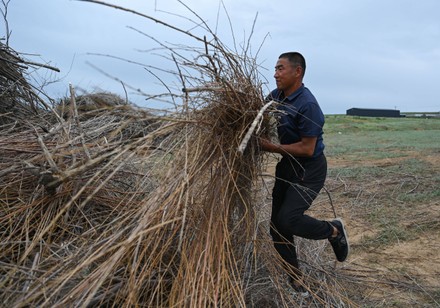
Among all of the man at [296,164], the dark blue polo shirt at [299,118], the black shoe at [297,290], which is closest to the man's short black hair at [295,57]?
the man at [296,164]

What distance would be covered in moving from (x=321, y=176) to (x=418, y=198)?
3204 mm

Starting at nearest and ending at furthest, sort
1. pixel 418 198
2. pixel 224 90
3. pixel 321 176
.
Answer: pixel 224 90 → pixel 321 176 → pixel 418 198

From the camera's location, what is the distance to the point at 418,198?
5.81 meters

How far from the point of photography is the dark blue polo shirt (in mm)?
2965

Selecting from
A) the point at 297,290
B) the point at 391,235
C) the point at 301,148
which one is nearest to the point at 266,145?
the point at 301,148

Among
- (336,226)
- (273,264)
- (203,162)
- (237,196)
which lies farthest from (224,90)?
(336,226)

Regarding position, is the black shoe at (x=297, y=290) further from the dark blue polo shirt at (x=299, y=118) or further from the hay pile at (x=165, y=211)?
the dark blue polo shirt at (x=299, y=118)

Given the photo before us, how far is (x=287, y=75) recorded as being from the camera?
320 centimetres

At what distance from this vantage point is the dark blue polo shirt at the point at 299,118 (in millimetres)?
2965

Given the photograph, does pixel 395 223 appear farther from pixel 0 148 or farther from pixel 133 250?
pixel 0 148

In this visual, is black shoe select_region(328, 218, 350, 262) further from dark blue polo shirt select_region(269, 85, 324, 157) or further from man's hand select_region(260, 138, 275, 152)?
man's hand select_region(260, 138, 275, 152)

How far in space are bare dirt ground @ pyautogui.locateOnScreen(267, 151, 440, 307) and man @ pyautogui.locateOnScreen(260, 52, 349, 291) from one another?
457mm

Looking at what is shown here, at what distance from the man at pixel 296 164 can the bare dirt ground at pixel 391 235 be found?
0.46 metres

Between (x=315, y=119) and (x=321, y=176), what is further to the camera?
(x=321, y=176)
